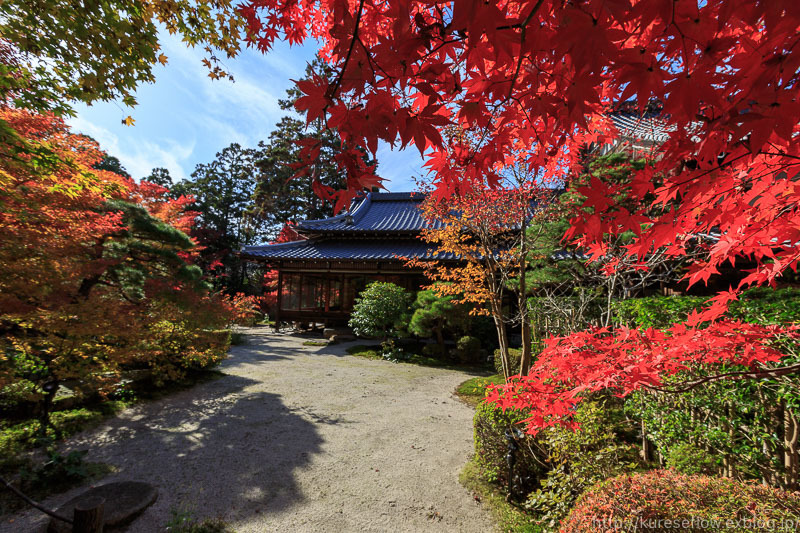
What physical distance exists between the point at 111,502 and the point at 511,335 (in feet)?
32.0

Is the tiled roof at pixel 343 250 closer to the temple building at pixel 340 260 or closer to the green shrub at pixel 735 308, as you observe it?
the temple building at pixel 340 260

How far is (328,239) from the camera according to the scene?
48.5 ft

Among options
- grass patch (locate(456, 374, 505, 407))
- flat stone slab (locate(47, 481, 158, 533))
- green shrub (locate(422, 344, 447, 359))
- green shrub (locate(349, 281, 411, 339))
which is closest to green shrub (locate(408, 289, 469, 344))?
green shrub (locate(422, 344, 447, 359))

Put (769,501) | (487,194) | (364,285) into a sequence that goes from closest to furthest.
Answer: (769,501) < (487,194) < (364,285)

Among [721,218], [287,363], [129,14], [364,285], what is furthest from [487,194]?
[364,285]

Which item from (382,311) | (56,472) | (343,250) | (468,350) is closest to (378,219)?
(343,250)

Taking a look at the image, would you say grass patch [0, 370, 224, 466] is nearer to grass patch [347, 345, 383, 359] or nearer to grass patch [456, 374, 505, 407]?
grass patch [347, 345, 383, 359]

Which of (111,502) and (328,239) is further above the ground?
(328,239)

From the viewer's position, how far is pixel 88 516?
180cm

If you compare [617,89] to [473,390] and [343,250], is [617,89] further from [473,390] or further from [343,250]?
[343,250]

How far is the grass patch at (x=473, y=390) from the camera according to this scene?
222 inches

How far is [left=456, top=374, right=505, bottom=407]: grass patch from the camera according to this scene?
5632mm

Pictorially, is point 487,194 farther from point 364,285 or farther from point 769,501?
point 364,285

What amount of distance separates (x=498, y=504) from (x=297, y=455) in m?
2.32
